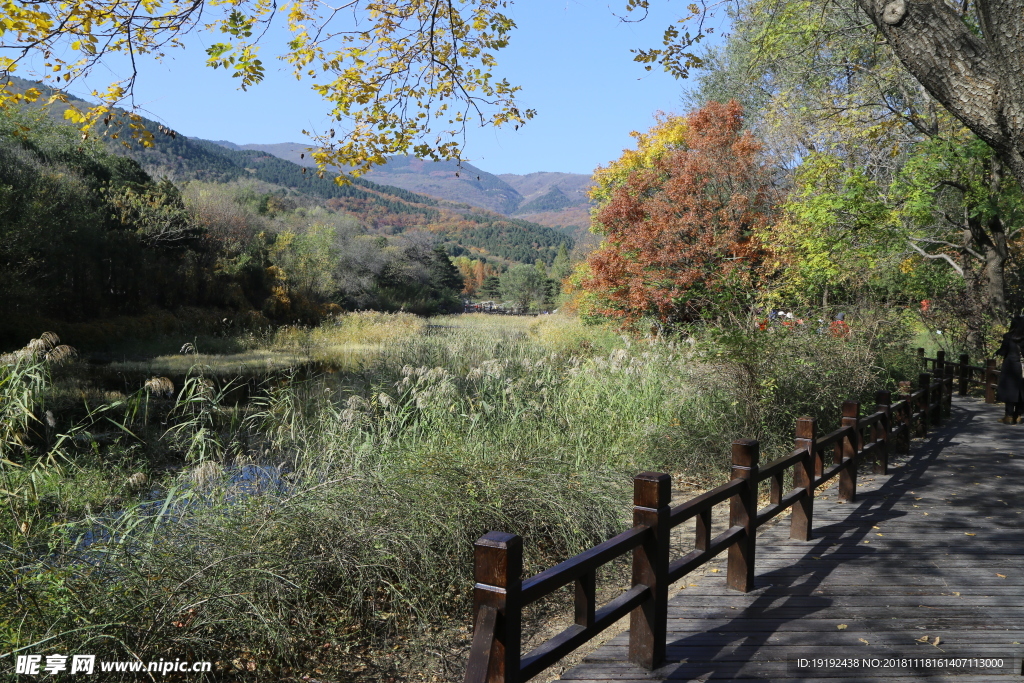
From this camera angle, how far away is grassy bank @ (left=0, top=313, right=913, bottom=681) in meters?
3.67

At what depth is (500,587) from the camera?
231 cm

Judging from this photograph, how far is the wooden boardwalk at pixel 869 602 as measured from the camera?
3.39 metres

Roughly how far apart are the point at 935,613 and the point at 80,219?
22852mm

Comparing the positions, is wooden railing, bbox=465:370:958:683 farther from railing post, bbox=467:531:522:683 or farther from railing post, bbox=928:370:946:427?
railing post, bbox=928:370:946:427

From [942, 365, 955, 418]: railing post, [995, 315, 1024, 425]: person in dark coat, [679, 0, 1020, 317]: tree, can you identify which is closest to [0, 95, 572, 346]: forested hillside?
[679, 0, 1020, 317]: tree

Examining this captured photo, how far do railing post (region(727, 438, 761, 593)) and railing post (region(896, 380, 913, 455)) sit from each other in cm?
479

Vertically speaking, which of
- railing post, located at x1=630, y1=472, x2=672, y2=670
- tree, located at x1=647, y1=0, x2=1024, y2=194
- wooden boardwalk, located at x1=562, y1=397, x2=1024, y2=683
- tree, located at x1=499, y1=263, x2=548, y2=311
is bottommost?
wooden boardwalk, located at x1=562, y1=397, x2=1024, y2=683

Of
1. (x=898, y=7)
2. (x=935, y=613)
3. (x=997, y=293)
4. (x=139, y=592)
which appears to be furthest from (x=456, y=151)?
(x=997, y=293)

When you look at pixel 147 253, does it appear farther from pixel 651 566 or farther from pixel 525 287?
pixel 525 287

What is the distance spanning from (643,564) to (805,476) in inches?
97.5

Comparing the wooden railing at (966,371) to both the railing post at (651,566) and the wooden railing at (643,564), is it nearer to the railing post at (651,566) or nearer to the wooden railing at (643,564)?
the wooden railing at (643,564)

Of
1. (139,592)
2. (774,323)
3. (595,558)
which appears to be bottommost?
(139,592)

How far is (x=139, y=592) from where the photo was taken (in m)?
3.84

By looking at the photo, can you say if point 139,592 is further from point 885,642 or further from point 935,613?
point 935,613
